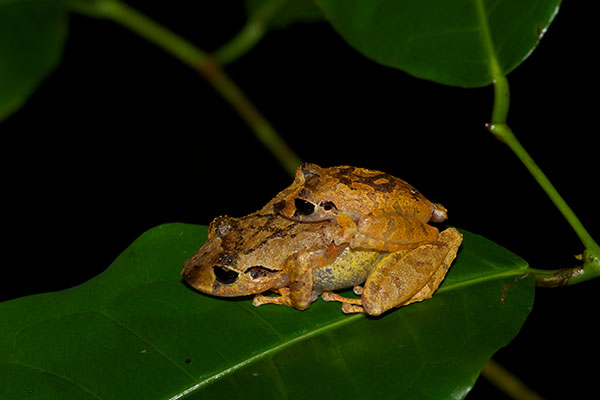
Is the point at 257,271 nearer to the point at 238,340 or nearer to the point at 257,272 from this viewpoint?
the point at 257,272

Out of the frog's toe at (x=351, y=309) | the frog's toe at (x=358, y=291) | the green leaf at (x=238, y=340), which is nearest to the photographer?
the green leaf at (x=238, y=340)

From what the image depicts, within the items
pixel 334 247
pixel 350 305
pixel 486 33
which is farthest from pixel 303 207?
pixel 486 33

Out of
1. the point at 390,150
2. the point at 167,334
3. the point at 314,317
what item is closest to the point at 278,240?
the point at 314,317

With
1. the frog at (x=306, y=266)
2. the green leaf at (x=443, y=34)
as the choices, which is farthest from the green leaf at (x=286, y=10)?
the frog at (x=306, y=266)

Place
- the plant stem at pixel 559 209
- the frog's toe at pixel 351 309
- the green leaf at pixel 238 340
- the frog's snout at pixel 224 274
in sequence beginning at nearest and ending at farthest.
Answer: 1. the green leaf at pixel 238 340
2. the plant stem at pixel 559 209
3. the frog's toe at pixel 351 309
4. the frog's snout at pixel 224 274

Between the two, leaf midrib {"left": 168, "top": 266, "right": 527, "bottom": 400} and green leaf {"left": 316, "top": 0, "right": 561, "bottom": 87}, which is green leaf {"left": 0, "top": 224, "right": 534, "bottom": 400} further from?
green leaf {"left": 316, "top": 0, "right": 561, "bottom": 87}

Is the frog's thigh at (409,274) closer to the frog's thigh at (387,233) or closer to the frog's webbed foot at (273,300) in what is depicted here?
the frog's thigh at (387,233)
